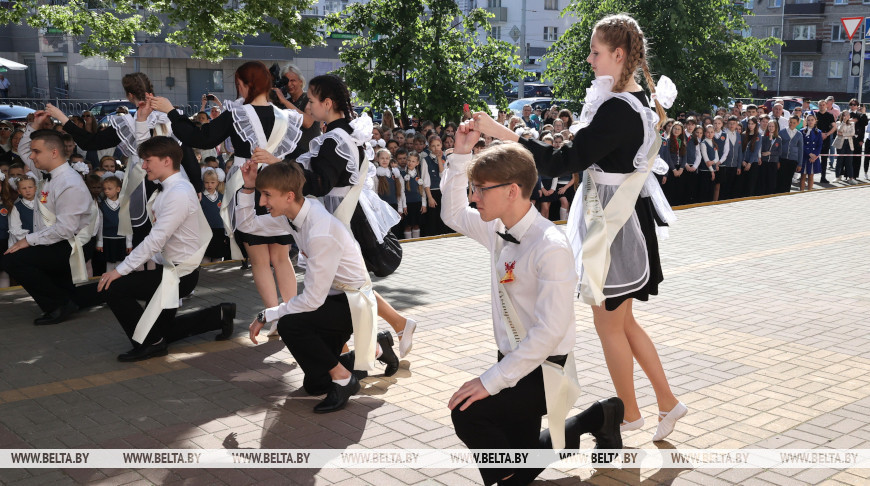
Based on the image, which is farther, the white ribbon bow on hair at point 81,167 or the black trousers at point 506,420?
the white ribbon bow on hair at point 81,167

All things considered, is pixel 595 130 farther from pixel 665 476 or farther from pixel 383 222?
pixel 383 222

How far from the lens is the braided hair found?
4.27 m

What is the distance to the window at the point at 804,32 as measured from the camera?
6041 cm

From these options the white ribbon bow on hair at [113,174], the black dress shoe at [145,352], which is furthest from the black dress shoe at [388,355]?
the white ribbon bow on hair at [113,174]

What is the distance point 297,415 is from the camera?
515 cm

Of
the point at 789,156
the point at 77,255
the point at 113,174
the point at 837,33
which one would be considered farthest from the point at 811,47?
the point at 77,255

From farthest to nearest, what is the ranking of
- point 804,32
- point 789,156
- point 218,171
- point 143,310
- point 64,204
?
point 804,32, point 789,156, point 218,171, point 64,204, point 143,310

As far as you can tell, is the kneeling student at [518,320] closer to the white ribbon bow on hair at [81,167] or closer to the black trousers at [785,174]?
the white ribbon bow on hair at [81,167]

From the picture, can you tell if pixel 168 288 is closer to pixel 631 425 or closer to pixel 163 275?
pixel 163 275

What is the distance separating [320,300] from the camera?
508cm

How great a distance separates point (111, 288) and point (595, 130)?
3.83m

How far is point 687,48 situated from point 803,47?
138ft

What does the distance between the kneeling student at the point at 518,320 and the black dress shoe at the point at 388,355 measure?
2030mm

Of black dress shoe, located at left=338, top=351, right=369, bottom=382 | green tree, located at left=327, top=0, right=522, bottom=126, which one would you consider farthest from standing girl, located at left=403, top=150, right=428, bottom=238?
black dress shoe, located at left=338, top=351, right=369, bottom=382
